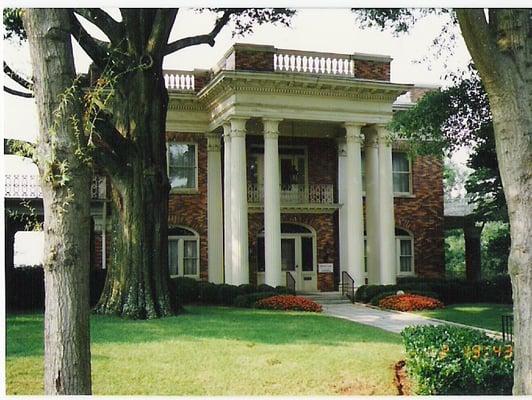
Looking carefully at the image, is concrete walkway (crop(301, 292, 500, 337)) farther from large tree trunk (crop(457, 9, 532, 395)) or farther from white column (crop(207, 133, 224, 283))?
large tree trunk (crop(457, 9, 532, 395))

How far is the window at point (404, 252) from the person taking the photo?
66.9ft

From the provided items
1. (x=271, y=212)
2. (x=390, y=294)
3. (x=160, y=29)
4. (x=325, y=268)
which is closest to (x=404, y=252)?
(x=325, y=268)

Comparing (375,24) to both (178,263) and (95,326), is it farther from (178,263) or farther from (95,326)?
(178,263)

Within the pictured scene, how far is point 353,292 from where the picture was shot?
53.8ft

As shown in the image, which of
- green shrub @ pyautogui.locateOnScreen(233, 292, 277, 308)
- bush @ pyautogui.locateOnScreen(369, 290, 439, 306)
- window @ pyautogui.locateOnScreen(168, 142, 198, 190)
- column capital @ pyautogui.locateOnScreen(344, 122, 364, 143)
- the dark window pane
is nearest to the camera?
green shrub @ pyautogui.locateOnScreen(233, 292, 277, 308)

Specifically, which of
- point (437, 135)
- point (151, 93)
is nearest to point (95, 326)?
point (151, 93)

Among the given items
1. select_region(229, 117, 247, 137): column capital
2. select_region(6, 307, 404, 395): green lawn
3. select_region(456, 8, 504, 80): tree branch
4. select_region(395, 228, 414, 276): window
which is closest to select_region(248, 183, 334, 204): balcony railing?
select_region(395, 228, 414, 276): window

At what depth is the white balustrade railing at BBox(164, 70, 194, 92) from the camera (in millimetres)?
17766

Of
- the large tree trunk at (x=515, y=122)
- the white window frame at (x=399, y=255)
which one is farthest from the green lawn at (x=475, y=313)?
the large tree trunk at (x=515, y=122)

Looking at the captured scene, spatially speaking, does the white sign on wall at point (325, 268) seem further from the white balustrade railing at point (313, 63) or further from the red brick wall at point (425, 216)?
the white balustrade railing at point (313, 63)

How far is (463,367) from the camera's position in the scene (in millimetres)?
6375

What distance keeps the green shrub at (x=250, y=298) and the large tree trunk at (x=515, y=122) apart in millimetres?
8608

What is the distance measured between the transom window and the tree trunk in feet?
34.7
